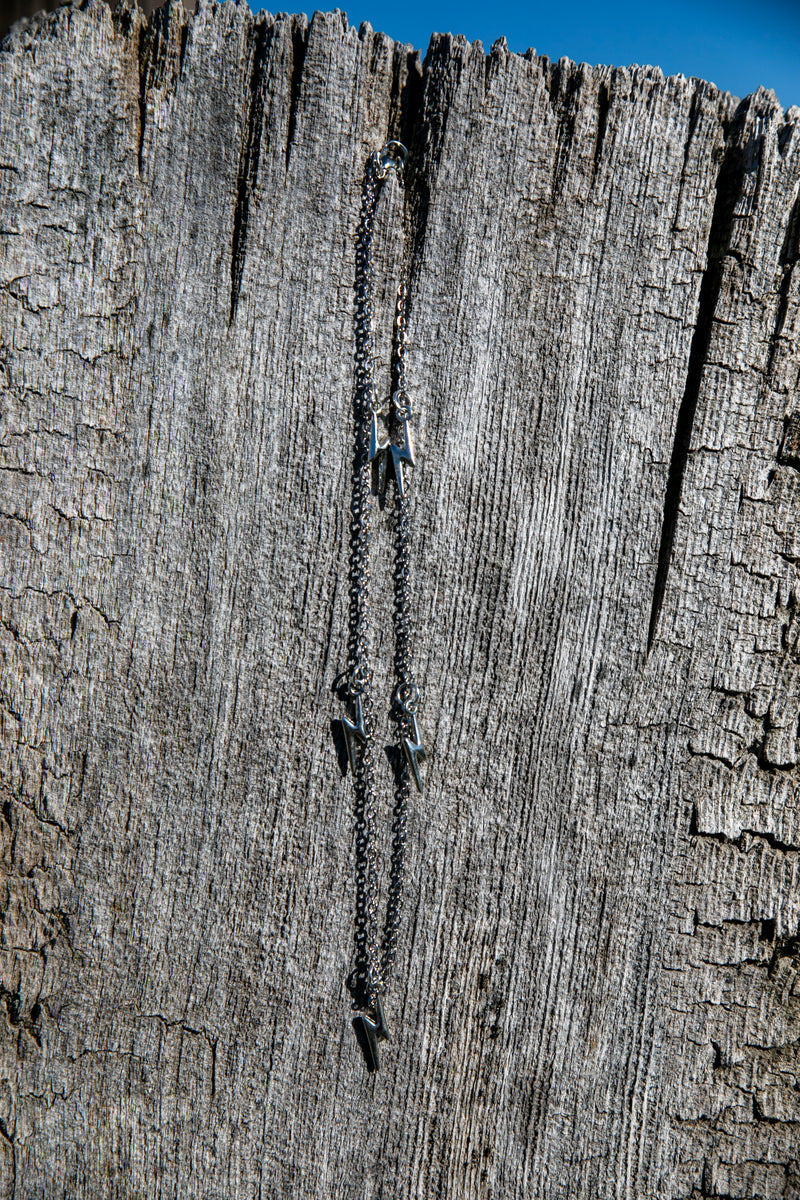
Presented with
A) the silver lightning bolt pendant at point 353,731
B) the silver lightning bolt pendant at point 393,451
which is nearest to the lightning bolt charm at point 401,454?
the silver lightning bolt pendant at point 393,451

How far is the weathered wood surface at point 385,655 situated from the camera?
56.8 inches

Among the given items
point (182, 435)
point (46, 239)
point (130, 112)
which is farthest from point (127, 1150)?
point (130, 112)

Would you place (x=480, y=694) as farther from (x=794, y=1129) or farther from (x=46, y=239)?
Result: (x=46, y=239)

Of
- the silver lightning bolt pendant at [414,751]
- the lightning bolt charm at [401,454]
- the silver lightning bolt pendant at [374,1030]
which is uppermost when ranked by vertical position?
the lightning bolt charm at [401,454]

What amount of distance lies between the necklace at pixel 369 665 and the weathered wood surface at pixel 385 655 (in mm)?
34

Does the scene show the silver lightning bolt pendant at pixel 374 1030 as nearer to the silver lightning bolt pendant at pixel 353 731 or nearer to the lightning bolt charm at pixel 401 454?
the silver lightning bolt pendant at pixel 353 731

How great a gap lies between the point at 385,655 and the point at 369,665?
0.04 meters

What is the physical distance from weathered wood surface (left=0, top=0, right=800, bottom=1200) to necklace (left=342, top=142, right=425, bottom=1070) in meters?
0.03

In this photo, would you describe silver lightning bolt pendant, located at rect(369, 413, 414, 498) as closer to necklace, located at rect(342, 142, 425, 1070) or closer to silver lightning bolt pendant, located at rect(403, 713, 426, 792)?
necklace, located at rect(342, 142, 425, 1070)

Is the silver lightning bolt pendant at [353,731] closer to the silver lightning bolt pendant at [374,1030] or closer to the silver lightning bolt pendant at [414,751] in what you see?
the silver lightning bolt pendant at [414,751]

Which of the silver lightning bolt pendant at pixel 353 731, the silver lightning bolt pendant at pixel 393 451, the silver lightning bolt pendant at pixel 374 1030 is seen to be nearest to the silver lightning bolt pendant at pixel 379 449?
the silver lightning bolt pendant at pixel 393 451

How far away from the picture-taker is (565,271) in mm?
1447

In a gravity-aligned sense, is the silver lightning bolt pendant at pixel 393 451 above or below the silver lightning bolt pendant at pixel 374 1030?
above

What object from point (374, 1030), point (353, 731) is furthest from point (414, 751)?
point (374, 1030)
